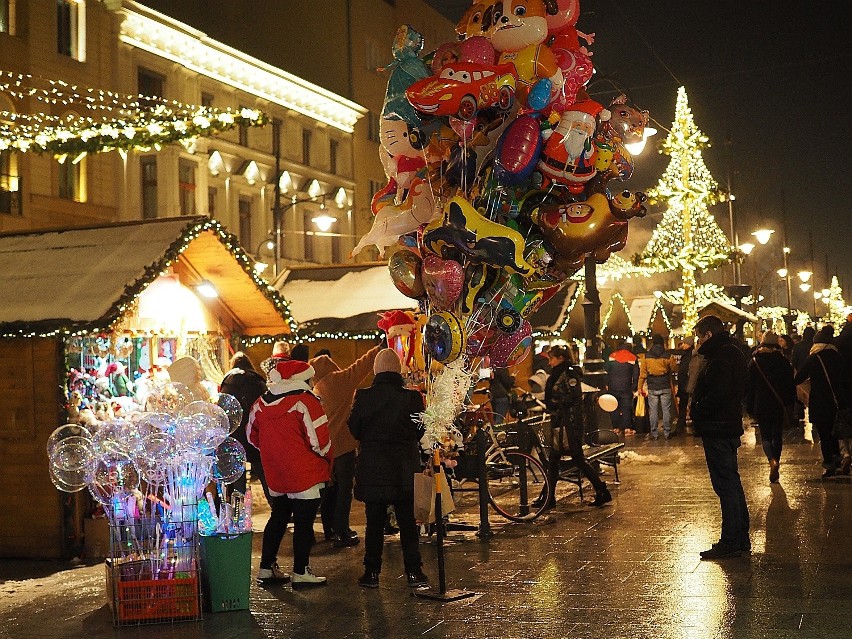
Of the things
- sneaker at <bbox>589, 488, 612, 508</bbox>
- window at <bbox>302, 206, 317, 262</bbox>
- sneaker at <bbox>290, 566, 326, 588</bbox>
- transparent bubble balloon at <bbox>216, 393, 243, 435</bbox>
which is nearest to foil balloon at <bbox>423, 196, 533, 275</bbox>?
transparent bubble balloon at <bbox>216, 393, 243, 435</bbox>

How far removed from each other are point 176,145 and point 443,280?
2535 cm

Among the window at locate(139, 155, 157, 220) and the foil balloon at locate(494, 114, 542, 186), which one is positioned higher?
the window at locate(139, 155, 157, 220)

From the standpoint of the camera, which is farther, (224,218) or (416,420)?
(224,218)

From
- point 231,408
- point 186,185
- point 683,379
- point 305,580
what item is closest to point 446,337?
Result: point 231,408

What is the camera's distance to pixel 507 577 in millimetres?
9992

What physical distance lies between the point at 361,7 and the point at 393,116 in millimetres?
44899

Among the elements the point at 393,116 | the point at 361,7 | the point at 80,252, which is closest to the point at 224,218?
the point at 361,7

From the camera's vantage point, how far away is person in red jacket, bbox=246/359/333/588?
997 cm

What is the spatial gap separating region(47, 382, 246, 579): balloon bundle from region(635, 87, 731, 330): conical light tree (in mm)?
20976

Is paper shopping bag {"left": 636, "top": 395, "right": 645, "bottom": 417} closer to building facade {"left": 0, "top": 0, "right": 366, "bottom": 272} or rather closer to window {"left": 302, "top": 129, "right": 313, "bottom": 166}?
building facade {"left": 0, "top": 0, "right": 366, "bottom": 272}

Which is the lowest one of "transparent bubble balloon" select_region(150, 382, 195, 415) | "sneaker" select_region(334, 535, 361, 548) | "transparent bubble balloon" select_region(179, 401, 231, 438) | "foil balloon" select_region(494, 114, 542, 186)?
"sneaker" select_region(334, 535, 361, 548)

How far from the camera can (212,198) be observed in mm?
41969

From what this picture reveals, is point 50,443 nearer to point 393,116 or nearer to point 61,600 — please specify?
point 61,600

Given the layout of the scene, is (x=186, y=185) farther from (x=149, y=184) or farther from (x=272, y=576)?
(x=272, y=576)
